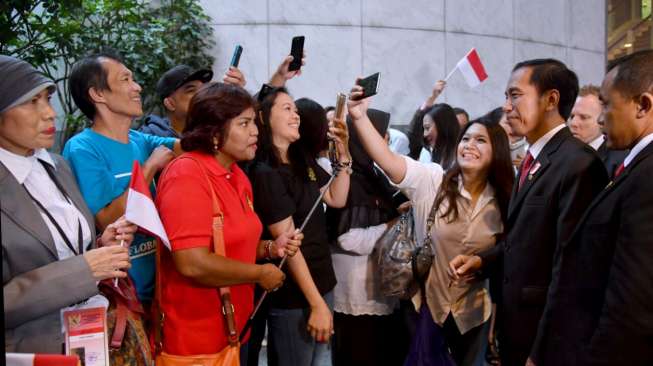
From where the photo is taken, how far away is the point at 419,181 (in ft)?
10.8

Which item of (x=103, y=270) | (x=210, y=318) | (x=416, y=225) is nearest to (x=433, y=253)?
(x=416, y=225)

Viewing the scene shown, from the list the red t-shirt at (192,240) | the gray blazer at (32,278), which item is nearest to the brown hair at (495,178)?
the red t-shirt at (192,240)

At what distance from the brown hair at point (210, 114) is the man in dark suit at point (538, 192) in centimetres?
114

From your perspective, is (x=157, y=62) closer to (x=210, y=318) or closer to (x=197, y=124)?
(x=197, y=124)

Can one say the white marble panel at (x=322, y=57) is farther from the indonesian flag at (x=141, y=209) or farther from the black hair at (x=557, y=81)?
the indonesian flag at (x=141, y=209)

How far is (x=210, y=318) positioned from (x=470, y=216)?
4.87 feet

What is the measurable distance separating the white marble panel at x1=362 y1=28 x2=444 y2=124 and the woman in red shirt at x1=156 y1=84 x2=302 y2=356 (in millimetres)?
5000

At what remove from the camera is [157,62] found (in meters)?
6.38

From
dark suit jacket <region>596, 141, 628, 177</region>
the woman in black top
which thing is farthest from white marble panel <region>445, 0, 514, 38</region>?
the woman in black top

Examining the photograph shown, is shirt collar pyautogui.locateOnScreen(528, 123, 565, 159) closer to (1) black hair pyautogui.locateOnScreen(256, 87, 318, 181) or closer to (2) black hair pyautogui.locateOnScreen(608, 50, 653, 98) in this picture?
(2) black hair pyautogui.locateOnScreen(608, 50, 653, 98)

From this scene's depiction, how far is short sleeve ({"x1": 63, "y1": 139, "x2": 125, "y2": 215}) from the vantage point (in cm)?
238

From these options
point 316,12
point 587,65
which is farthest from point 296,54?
point 587,65

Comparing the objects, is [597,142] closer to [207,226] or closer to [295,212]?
[295,212]

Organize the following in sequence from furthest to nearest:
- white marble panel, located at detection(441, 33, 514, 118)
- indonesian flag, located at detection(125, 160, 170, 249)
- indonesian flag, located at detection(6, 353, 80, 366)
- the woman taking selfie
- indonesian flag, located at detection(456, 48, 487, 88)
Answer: white marble panel, located at detection(441, 33, 514, 118)
indonesian flag, located at detection(456, 48, 487, 88)
the woman taking selfie
indonesian flag, located at detection(125, 160, 170, 249)
indonesian flag, located at detection(6, 353, 80, 366)
